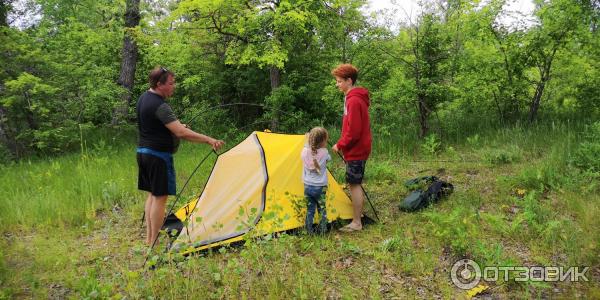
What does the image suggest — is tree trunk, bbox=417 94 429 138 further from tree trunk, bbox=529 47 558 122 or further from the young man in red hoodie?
the young man in red hoodie

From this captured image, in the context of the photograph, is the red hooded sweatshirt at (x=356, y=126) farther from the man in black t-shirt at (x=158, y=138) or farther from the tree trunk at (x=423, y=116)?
the tree trunk at (x=423, y=116)

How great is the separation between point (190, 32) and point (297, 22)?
3.00 m

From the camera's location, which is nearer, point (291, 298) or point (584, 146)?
point (291, 298)

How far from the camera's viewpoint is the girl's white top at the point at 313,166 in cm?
418

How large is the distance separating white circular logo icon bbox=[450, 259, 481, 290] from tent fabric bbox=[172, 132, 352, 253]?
1.34m

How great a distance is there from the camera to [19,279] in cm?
374

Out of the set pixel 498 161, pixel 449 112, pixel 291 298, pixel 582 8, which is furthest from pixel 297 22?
pixel 291 298

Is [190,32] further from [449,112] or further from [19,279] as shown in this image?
[19,279]

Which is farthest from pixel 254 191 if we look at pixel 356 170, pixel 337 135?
pixel 337 135

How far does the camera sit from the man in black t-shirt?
380 cm

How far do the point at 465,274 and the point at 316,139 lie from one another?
184 cm

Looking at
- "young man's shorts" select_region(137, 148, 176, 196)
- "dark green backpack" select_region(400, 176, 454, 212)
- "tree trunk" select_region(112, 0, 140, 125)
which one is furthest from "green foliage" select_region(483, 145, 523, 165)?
"tree trunk" select_region(112, 0, 140, 125)

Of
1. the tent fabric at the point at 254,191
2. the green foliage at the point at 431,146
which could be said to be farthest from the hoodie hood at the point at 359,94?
the green foliage at the point at 431,146

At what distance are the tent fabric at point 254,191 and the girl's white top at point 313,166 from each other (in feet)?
0.83
